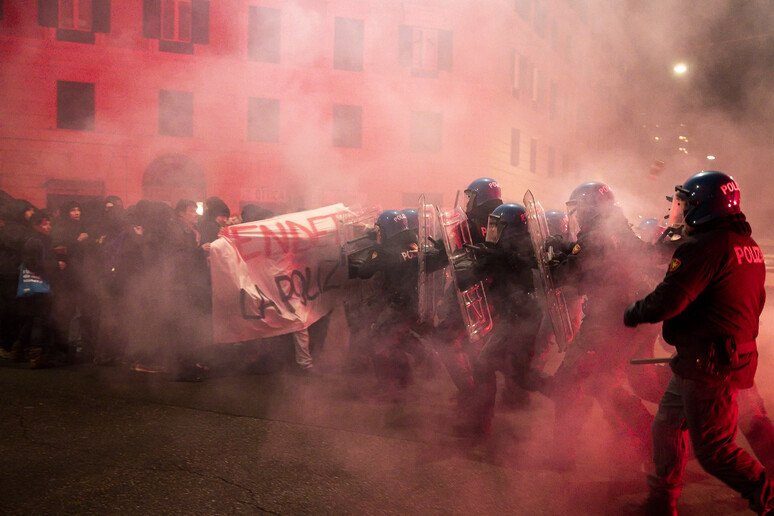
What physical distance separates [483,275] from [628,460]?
47.3 inches

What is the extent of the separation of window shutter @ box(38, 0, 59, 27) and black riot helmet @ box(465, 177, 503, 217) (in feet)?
19.6

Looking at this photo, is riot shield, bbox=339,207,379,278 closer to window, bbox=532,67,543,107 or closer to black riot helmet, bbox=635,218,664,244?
black riot helmet, bbox=635,218,664,244

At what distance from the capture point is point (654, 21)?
484 cm

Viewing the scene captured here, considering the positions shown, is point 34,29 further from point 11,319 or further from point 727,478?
point 727,478

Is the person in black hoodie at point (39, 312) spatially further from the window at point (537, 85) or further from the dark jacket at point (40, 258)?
the window at point (537, 85)

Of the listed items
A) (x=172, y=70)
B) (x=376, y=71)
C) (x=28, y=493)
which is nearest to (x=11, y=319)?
(x=28, y=493)

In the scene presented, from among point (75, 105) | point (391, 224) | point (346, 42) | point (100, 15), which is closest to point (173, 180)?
point (75, 105)

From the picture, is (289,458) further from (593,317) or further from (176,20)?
(176,20)

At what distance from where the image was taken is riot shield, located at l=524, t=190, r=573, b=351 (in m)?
3.06

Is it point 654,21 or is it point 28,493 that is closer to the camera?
point 28,493

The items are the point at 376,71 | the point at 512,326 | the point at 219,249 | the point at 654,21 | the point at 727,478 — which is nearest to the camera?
the point at 727,478

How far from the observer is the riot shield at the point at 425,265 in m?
3.68

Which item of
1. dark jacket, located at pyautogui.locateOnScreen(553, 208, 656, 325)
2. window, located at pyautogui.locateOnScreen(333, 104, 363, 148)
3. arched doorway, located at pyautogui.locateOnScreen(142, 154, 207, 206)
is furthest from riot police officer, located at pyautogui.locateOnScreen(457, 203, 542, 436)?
arched doorway, located at pyautogui.locateOnScreen(142, 154, 207, 206)

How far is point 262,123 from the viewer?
1235cm
